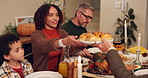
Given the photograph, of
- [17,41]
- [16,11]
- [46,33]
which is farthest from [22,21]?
[17,41]

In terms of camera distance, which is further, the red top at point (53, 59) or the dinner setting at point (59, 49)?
the red top at point (53, 59)

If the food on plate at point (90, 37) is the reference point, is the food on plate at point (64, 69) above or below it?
below

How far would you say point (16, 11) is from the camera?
3020 millimetres

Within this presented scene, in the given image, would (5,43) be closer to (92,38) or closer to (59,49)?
(59,49)

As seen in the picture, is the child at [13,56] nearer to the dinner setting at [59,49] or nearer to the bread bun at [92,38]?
the dinner setting at [59,49]

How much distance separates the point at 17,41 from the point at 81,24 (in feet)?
4.55

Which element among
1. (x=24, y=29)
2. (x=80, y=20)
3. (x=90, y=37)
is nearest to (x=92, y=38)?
(x=90, y=37)

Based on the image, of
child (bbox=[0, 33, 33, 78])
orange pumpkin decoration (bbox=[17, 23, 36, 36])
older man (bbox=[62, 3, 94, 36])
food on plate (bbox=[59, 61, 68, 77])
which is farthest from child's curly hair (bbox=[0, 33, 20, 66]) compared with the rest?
orange pumpkin decoration (bbox=[17, 23, 36, 36])

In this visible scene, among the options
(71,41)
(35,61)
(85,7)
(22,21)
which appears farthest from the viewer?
(22,21)

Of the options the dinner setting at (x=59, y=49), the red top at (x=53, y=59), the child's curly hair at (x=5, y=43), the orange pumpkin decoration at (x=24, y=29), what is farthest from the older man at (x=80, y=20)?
the child's curly hair at (x=5, y=43)

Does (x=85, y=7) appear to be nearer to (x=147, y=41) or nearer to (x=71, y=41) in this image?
(x=71, y=41)

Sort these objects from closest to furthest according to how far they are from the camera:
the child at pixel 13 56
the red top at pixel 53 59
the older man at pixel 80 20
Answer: the child at pixel 13 56 < the red top at pixel 53 59 < the older man at pixel 80 20

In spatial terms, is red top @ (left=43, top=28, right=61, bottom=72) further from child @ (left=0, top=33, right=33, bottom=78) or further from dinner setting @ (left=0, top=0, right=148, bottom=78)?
child @ (left=0, top=33, right=33, bottom=78)

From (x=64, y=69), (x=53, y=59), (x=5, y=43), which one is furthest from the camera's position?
(x=53, y=59)
